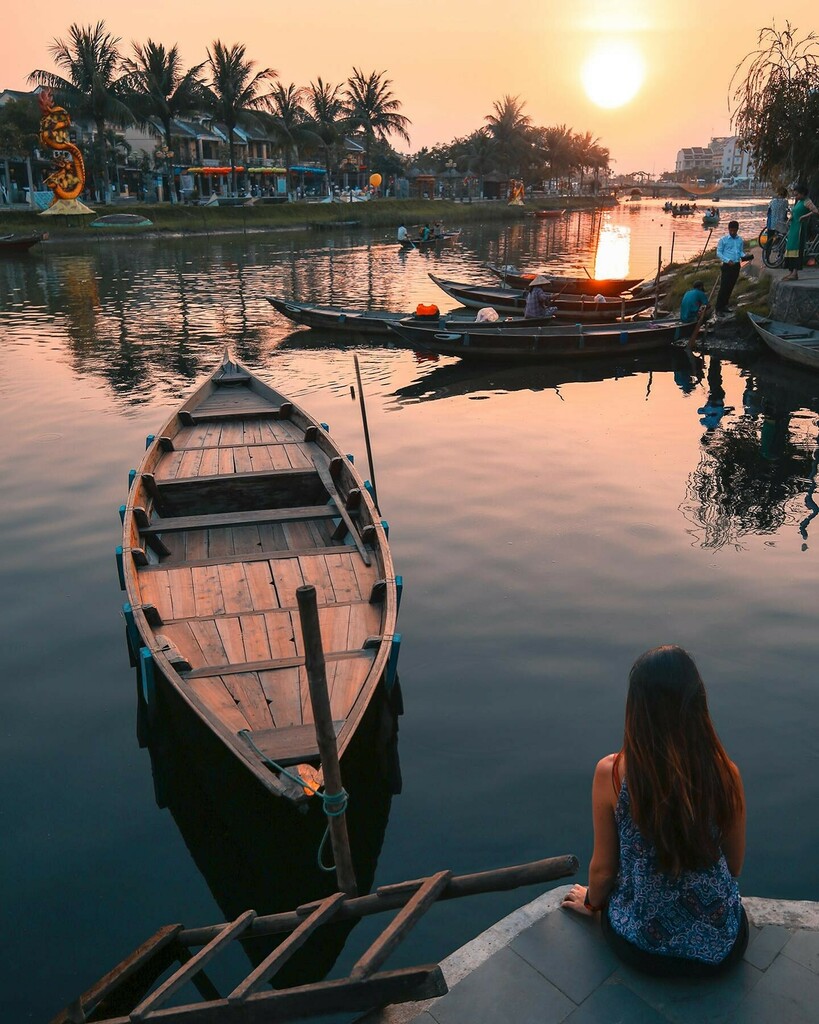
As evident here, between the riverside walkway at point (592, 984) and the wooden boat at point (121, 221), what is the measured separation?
6218 centimetres

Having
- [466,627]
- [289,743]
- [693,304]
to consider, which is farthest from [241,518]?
[693,304]

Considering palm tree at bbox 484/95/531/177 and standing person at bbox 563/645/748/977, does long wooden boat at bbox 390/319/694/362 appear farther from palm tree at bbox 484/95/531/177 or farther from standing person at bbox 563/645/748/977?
palm tree at bbox 484/95/531/177

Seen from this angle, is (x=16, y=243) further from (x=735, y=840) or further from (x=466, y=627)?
(x=735, y=840)

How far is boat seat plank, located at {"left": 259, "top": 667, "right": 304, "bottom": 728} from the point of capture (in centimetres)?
585

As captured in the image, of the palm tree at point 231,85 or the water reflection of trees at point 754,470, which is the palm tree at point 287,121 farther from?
the water reflection of trees at point 754,470

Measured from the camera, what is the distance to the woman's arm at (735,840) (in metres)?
3.50

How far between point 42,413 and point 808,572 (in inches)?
641

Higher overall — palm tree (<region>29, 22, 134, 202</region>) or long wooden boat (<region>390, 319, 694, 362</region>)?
palm tree (<region>29, 22, 134, 202</region>)

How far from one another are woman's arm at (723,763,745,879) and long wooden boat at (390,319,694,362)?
19.3m

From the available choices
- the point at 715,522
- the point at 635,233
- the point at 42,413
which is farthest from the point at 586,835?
the point at 635,233

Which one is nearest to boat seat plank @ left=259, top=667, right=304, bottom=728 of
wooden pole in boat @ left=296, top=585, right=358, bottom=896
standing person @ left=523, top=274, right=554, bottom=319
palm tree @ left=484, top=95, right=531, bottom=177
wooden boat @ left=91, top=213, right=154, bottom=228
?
wooden pole in boat @ left=296, top=585, right=358, bottom=896

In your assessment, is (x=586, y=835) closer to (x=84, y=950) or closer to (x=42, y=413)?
(x=84, y=950)

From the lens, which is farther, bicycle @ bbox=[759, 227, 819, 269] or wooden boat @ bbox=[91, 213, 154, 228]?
wooden boat @ bbox=[91, 213, 154, 228]

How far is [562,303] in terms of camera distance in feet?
86.9
